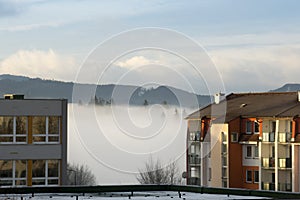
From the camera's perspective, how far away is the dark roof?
9381cm

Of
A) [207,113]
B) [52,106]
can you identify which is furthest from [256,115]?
[52,106]

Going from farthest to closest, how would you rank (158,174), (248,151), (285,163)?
(158,174) → (248,151) → (285,163)

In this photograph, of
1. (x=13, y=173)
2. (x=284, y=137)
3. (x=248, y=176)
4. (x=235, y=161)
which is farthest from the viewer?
(x=235, y=161)

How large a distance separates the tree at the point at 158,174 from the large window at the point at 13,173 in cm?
4142

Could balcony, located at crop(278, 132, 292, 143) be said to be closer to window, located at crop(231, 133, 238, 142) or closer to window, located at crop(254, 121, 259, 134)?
window, located at crop(254, 121, 259, 134)

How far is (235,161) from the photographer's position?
Result: 93.7 meters

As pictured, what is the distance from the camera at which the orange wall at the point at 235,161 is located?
304 feet

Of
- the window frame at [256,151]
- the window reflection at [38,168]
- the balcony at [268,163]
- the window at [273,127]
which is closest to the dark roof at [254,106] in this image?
the window at [273,127]

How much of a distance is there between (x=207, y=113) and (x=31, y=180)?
49584mm

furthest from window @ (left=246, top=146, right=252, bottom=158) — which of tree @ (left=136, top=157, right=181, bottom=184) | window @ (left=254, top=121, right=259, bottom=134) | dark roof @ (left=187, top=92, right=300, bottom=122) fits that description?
tree @ (left=136, top=157, right=181, bottom=184)

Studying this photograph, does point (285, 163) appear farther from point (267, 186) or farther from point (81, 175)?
point (81, 175)

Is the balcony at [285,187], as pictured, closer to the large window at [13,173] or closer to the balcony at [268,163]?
the balcony at [268,163]

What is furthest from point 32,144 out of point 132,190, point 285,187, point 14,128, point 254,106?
point 254,106

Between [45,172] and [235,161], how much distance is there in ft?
146
